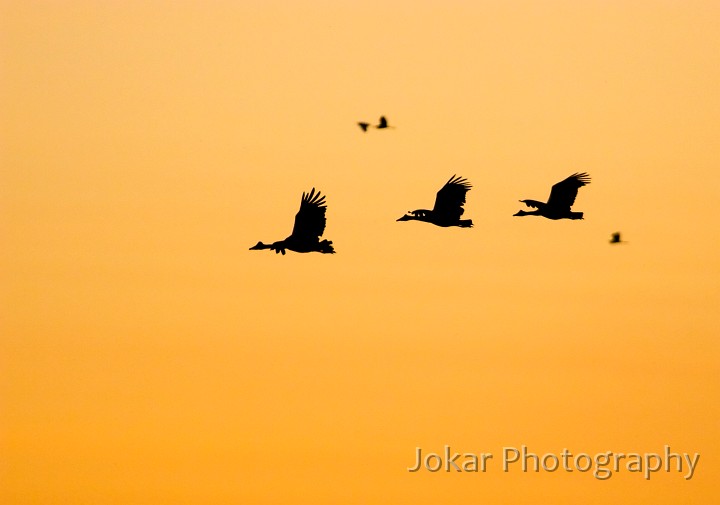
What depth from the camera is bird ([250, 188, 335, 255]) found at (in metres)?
98.9

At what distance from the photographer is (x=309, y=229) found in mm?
99188

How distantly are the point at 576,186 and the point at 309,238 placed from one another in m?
10.7

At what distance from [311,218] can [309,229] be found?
47 cm

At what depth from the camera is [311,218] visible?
98.9 m

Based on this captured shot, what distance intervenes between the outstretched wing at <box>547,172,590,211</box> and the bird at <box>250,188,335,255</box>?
30.2ft

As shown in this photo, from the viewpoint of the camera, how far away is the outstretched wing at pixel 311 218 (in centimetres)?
9888

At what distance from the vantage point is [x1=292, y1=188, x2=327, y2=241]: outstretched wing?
A: 324 feet

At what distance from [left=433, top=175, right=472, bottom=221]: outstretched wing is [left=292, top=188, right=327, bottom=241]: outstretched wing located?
17.1ft

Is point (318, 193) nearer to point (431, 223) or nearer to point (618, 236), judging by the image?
point (431, 223)

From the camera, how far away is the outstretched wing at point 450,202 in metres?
102

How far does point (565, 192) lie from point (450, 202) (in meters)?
4.47

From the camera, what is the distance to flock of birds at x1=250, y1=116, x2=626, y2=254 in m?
99.0

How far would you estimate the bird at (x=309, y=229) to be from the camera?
98875 millimetres

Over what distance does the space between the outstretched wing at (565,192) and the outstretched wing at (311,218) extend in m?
9.44
